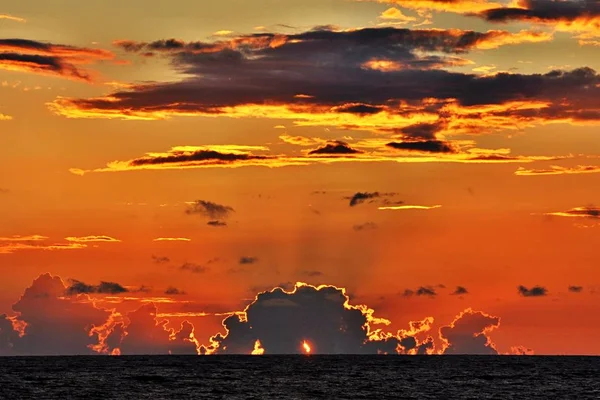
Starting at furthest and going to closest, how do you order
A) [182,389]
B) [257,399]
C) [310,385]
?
[310,385] → [182,389] → [257,399]

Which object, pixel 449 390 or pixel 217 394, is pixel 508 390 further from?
pixel 217 394

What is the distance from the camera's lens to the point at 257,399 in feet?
520

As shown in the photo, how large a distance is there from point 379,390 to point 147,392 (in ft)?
128

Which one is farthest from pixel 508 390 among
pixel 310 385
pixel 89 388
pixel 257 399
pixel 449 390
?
pixel 89 388

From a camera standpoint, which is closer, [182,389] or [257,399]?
[257,399]

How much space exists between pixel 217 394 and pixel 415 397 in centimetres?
3033

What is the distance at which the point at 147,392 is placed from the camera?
173 m

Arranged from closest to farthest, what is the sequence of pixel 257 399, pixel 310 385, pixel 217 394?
pixel 257 399 < pixel 217 394 < pixel 310 385

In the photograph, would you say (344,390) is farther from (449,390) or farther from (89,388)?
(89,388)

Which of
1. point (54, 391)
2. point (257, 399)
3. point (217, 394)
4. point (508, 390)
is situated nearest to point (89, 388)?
point (54, 391)

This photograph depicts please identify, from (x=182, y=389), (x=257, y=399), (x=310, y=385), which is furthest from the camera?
(x=310, y=385)

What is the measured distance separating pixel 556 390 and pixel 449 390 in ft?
68.0

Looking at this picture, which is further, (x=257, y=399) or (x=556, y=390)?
(x=556, y=390)

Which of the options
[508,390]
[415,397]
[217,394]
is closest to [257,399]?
[217,394]
